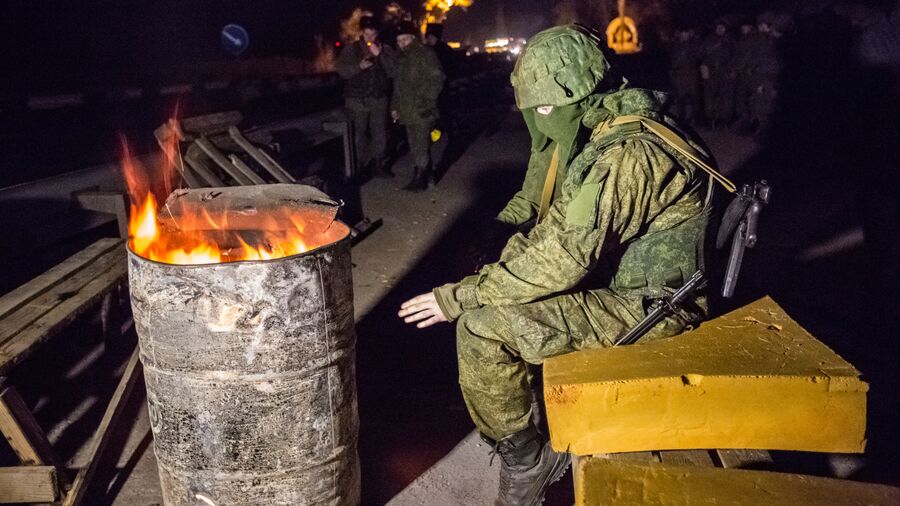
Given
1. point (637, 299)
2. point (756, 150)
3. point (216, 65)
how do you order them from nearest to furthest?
point (637, 299), point (756, 150), point (216, 65)

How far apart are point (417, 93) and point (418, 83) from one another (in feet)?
0.43

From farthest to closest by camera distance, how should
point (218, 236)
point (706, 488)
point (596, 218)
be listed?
point (218, 236)
point (596, 218)
point (706, 488)

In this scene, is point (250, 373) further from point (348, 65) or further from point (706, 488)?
point (348, 65)

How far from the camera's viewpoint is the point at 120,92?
36.8 ft

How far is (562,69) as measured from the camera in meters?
2.60

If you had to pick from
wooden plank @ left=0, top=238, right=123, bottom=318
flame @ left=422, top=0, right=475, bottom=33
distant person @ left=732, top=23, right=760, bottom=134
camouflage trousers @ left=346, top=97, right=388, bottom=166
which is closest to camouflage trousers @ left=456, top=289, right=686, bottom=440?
wooden plank @ left=0, top=238, right=123, bottom=318

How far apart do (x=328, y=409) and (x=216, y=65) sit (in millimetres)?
25233

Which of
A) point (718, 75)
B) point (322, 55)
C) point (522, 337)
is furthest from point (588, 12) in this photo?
point (522, 337)

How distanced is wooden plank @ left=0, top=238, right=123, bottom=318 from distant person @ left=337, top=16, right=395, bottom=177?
513 centimetres

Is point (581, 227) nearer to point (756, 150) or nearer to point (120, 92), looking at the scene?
point (756, 150)

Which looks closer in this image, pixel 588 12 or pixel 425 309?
pixel 425 309

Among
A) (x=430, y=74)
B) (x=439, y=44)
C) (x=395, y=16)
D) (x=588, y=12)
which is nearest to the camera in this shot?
(x=430, y=74)

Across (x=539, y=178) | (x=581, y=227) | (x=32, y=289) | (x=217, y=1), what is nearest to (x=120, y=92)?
(x=32, y=289)

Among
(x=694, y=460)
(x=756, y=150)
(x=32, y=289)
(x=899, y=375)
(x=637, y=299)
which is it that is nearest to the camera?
(x=694, y=460)
